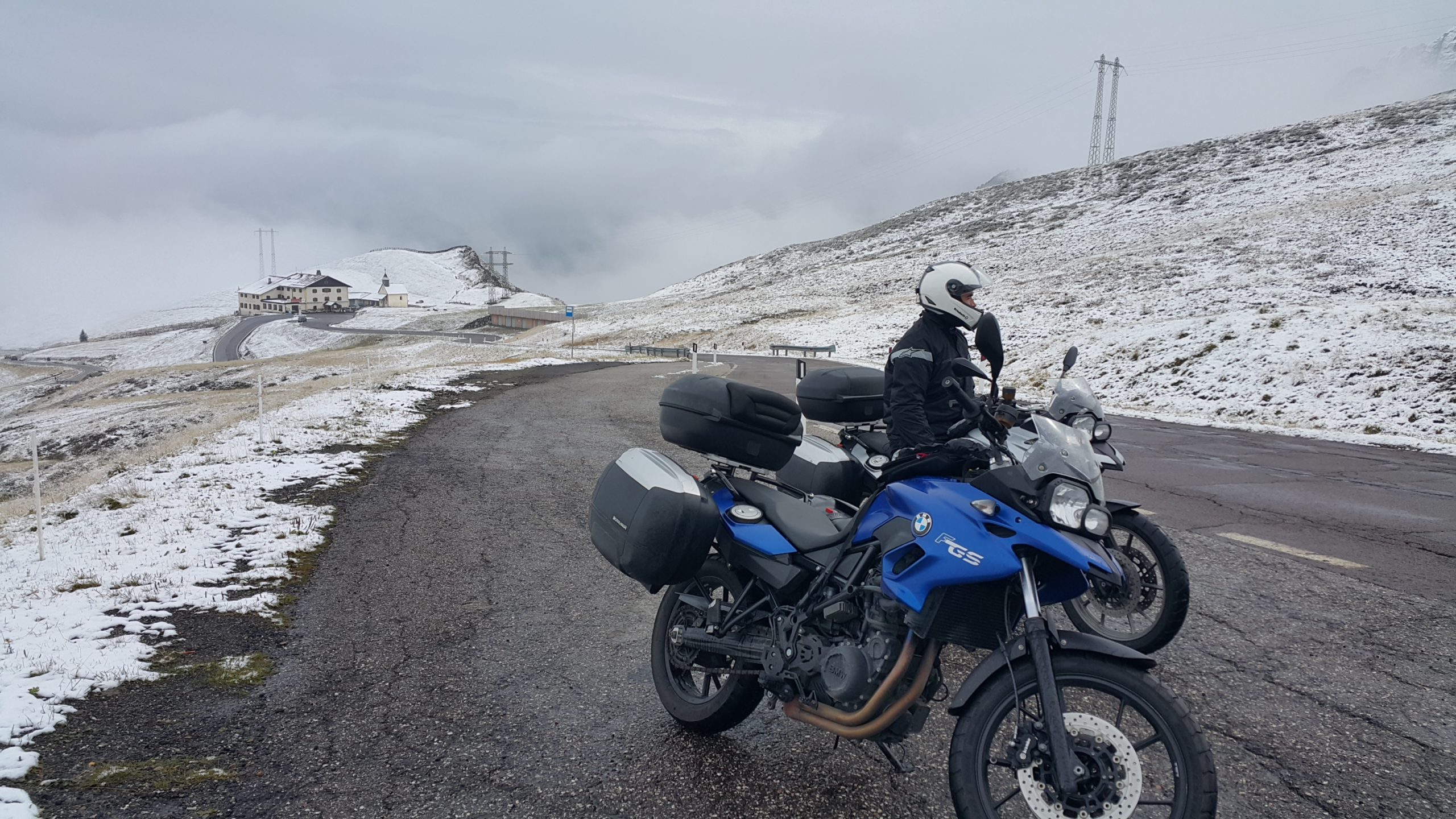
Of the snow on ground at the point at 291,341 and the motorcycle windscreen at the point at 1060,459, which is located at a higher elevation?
the motorcycle windscreen at the point at 1060,459

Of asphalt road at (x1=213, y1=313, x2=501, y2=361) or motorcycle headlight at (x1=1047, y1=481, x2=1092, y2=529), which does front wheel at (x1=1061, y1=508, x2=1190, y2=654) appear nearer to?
motorcycle headlight at (x1=1047, y1=481, x2=1092, y2=529)

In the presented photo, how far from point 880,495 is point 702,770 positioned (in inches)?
58.1

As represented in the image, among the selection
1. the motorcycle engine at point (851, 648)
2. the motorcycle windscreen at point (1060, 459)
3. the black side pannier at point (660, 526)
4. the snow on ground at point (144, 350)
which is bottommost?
the snow on ground at point (144, 350)

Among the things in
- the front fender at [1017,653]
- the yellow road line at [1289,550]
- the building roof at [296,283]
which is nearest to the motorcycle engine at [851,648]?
the front fender at [1017,653]

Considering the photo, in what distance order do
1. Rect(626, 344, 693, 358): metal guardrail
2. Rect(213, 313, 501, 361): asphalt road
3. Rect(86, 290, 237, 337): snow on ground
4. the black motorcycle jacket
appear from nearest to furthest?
the black motorcycle jacket
Rect(626, 344, 693, 358): metal guardrail
Rect(213, 313, 501, 361): asphalt road
Rect(86, 290, 237, 337): snow on ground

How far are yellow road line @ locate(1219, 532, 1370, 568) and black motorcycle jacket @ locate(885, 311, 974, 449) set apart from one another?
398 centimetres

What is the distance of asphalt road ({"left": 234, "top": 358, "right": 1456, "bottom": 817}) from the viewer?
3.52m

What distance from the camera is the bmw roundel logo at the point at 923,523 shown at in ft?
10.3

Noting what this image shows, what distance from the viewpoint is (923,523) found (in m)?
3.16

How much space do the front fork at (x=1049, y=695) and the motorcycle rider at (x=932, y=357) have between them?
1606mm

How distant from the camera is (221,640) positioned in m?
5.24

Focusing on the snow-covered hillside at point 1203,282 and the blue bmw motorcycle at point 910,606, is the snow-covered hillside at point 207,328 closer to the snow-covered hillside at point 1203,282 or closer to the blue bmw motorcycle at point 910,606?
the snow-covered hillside at point 1203,282

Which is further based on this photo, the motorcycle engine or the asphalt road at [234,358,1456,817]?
the asphalt road at [234,358,1456,817]

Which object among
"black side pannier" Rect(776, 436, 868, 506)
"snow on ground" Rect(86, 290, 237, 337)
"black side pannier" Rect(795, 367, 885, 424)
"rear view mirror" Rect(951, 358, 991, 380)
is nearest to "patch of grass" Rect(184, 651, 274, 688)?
"black side pannier" Rect(776, 436, 868, 506)
